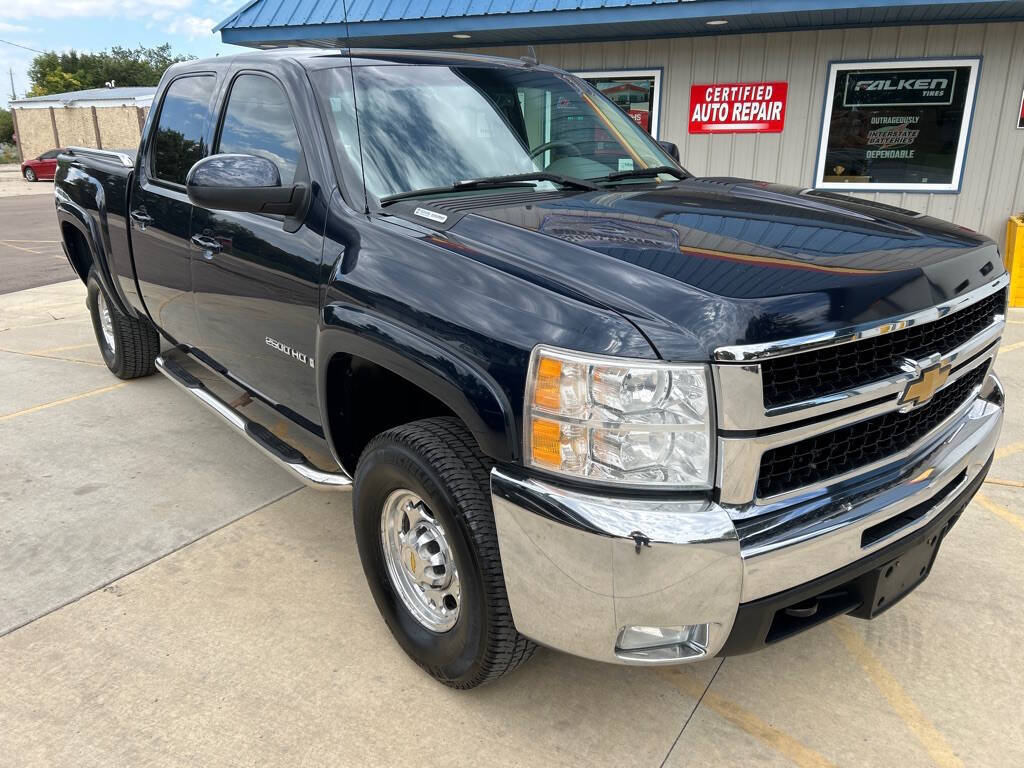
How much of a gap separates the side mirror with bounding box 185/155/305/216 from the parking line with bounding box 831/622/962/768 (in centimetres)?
257

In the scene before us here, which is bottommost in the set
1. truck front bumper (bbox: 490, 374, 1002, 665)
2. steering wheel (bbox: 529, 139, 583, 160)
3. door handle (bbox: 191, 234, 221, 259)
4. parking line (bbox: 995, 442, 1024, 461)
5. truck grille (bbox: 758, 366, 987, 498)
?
parking line (bbox: 995, 442, 1024, 461)

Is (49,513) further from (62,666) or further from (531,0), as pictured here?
(531,0)

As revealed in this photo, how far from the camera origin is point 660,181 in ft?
10.9

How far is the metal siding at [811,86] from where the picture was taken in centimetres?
783

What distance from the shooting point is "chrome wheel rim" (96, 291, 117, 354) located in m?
5.47

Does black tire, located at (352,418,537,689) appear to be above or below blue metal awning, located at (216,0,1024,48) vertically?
below

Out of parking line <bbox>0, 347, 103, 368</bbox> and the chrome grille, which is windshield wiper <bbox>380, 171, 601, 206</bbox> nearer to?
the chrome grille

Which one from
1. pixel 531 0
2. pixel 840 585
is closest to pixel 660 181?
pixel 840 585

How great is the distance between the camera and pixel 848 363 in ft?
6.57

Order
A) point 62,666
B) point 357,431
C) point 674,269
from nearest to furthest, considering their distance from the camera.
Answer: point 674,269
point 62,666
point 357,431

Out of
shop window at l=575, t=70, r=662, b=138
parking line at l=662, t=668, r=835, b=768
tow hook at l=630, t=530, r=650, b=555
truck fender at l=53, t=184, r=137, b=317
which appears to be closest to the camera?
tow hook at l=630, t=530, r=650, b=555

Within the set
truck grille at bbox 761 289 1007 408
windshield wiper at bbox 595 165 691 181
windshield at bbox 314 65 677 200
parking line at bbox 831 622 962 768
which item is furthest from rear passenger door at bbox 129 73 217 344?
parking line at bbox 831 622 962 768

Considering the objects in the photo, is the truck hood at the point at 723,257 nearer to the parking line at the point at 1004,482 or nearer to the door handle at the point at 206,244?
the door handle at the point at 206,244

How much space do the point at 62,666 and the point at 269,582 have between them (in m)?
0.76
